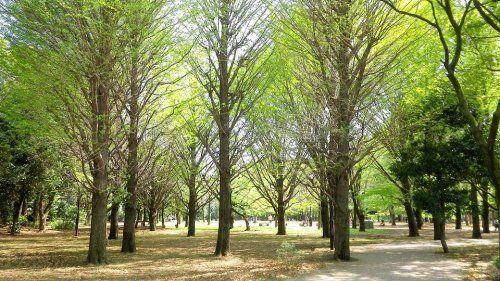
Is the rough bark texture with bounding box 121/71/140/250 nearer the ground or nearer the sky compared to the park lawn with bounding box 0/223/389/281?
nearer the sky

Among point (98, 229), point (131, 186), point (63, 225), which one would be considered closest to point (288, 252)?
point (98, 229)

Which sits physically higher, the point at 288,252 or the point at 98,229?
the point at 98,229

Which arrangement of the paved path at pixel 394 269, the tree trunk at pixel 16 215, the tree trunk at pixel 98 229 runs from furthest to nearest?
the tree trunk at pixel 16 215
the tree trunk at pixel 98 229
the paved path at pixel 394 269

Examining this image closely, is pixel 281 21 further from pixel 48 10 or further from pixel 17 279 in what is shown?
pixel 17 279

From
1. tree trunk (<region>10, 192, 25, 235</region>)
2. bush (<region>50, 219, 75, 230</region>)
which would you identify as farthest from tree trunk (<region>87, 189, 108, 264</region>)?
bush (<region>50, 219, 75, 230</region>)

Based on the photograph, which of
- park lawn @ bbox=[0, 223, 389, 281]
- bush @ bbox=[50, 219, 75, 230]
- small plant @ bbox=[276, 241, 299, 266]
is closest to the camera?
park lawn @ bbox=[0, 223, 389, 281]

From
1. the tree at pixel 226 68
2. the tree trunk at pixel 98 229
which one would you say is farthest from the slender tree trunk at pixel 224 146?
the tree trunk at pixel 98 229

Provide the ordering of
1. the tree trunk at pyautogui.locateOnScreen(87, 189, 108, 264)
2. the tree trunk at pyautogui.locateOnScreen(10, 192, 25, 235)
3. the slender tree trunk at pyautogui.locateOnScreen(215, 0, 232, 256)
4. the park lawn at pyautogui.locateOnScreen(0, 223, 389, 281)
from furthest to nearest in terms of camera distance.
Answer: the tree trunk at pyautogui.locateOnScreen(10, 192, 25, 235) → the slender tree trunk at pyautogui.locateOnScreen(215, 0, 232, 256) → the tree trunk at pyautogui.locateOnScreen(87, 189, 108, 264) → the park lawn at pyautogui.locateOnScreen(0, 223, 389, 281)

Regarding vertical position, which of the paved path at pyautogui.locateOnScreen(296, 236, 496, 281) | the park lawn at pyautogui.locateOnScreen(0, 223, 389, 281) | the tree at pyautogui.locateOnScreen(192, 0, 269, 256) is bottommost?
the park lawn at pyautogui.locateOnScreen(0, 223, 389, 281)

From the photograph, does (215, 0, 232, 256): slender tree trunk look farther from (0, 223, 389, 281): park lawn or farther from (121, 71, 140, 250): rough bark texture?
(121, 71, 140, 250): rough bark texture

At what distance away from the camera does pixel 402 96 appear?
639 inches

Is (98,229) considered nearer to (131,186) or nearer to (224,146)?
(131,186)

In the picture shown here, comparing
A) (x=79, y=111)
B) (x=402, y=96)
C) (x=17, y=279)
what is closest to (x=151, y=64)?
(x=79, y=111)

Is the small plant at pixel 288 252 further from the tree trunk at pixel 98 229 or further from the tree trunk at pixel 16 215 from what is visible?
the tree trunk at pixel 16 215
